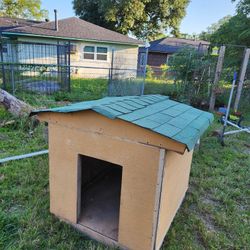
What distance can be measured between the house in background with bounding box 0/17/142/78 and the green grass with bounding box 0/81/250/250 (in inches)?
343

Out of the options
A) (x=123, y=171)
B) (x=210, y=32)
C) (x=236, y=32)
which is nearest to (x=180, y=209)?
(x=123, y=171)

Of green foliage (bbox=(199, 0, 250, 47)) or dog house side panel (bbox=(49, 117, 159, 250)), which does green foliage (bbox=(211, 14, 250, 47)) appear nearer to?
green foliage (bbox=(199, 0, 250, 47))

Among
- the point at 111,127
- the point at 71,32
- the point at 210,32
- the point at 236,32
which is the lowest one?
the point at 111,127

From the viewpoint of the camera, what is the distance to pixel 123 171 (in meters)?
1.62

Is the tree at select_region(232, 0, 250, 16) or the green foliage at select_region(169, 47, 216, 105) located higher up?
the tree at select_region(232, 0, 250, 16)

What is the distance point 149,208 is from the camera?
157 centimetres

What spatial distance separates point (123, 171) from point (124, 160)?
0.09m

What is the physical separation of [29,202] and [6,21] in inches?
649

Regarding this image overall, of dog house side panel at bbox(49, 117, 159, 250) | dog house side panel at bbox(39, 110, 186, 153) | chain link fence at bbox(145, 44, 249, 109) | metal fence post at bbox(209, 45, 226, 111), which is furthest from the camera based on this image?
chain link fence at bbox(145, 44, 249, 109)

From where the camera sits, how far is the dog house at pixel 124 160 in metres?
1.46

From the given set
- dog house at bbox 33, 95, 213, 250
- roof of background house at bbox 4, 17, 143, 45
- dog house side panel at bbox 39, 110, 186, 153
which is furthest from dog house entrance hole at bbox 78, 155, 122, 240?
roof of background house at bbox 4, 17, 143, 45

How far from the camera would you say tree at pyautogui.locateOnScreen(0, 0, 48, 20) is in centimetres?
2445

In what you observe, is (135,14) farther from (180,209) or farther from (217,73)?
(180,209)

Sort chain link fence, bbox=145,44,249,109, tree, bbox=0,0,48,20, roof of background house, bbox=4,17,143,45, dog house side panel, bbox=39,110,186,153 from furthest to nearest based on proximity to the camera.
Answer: tree, bbox=0,0,48,20 → roof of background house, bbox=4,17,143,45 → chain link fence, bbox=145,44,249,109 → dog house side panel, bbox=39,110,186,153
